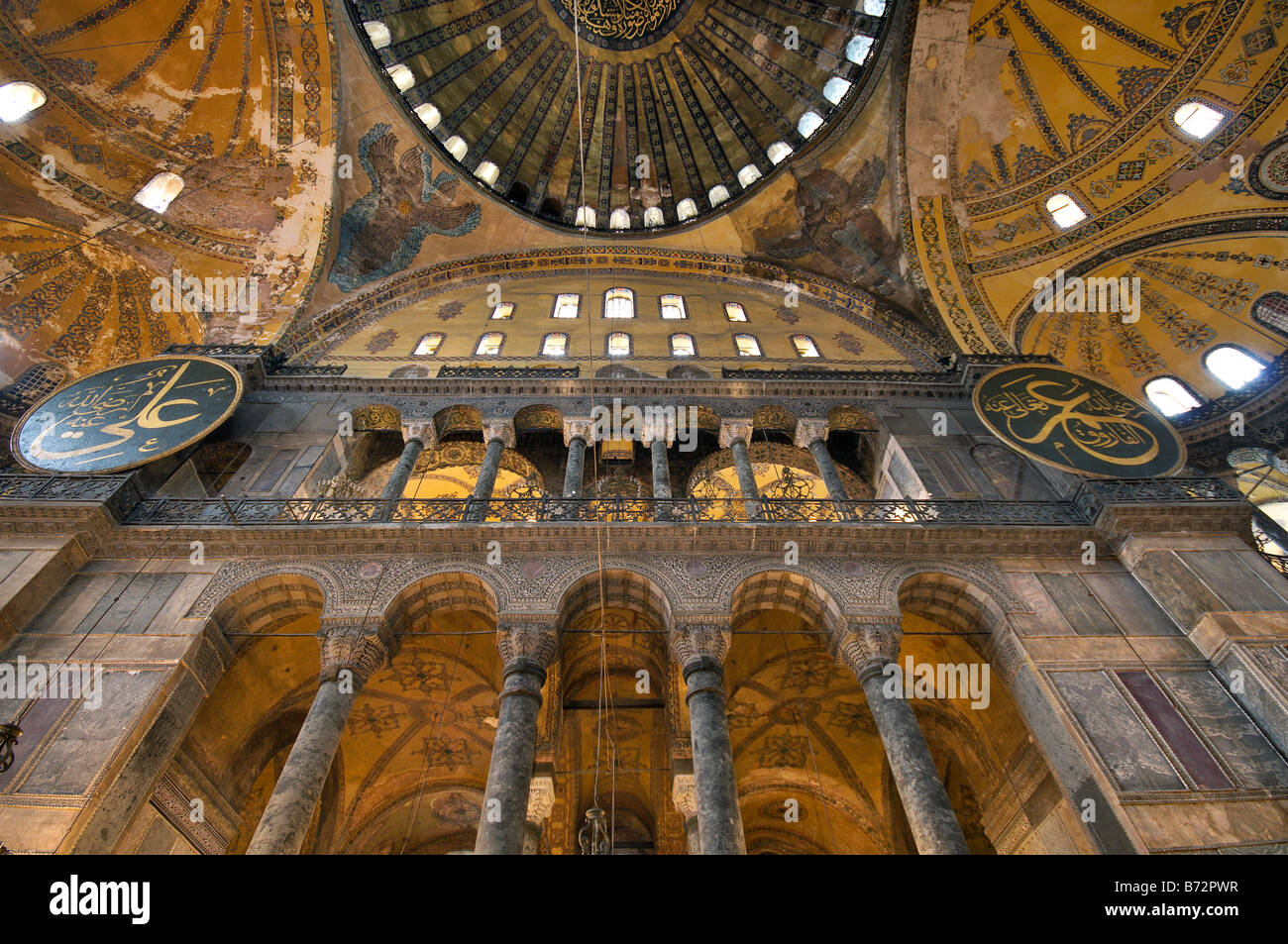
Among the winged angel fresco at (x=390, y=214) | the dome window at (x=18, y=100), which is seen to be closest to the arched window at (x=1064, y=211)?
the winged angel fresco at (x=390, y=214)

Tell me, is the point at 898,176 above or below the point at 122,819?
above

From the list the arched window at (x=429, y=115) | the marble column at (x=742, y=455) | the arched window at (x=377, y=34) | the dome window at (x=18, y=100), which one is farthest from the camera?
the arched window at (x=429, y=115)

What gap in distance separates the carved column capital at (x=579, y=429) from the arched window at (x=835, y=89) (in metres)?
10.1

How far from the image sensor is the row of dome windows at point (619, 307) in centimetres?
1440

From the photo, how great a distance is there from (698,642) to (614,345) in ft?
23.3

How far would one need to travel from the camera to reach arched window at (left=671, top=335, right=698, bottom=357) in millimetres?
12859

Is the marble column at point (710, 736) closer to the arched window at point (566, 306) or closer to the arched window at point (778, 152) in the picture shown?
the arched window at point (566, 306)

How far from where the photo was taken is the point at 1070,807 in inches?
262

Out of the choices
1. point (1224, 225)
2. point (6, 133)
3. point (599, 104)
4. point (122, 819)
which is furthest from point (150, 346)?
point (1224, 225)

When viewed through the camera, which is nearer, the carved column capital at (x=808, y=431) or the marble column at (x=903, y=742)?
the marble column at (x=903, y=742)

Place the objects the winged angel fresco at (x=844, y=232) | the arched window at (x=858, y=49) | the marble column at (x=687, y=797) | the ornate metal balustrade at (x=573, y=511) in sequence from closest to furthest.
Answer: the marble column at (x=687, y=797) < the ornate metal balustrade at (x=573, y=511) < the winged angel fresco at (x=844, y=232) < the arched window at (x=858, y=49)

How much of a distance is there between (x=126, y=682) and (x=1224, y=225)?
16.9 m

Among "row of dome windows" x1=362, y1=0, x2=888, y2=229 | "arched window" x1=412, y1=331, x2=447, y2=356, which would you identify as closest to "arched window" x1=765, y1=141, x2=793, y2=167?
"row of dome windows" x1=362, y1=0, x2=888, y2=229
